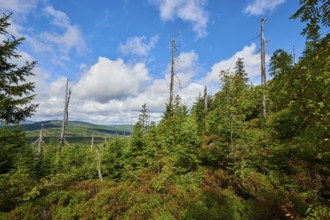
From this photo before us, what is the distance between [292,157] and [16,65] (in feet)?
44.9

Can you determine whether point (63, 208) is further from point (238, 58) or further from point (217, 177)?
point (238, 58)

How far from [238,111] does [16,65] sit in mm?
10926

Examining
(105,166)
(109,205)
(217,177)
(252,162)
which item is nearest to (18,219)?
(109,205)

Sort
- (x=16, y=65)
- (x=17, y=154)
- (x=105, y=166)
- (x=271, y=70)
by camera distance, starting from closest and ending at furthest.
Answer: (x=271, y=70)
(x=16, y=65)
(x=105, y=166)
(x=17, y=154)

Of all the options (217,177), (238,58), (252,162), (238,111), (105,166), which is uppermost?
(238,58)

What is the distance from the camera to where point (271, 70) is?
276 cm

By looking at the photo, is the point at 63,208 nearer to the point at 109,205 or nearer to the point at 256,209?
the point at 109,205

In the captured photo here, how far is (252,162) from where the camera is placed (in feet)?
26.3

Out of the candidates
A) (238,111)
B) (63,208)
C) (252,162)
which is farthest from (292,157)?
(63,208)

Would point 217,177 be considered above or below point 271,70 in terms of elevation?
below

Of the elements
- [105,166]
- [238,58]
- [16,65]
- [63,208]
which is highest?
[238,58]

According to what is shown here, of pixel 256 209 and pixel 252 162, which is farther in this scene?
pixel 252 162

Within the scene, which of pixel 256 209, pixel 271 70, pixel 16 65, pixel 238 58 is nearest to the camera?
pixel 271 70

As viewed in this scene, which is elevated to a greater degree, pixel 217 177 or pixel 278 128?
pixel 278 128
